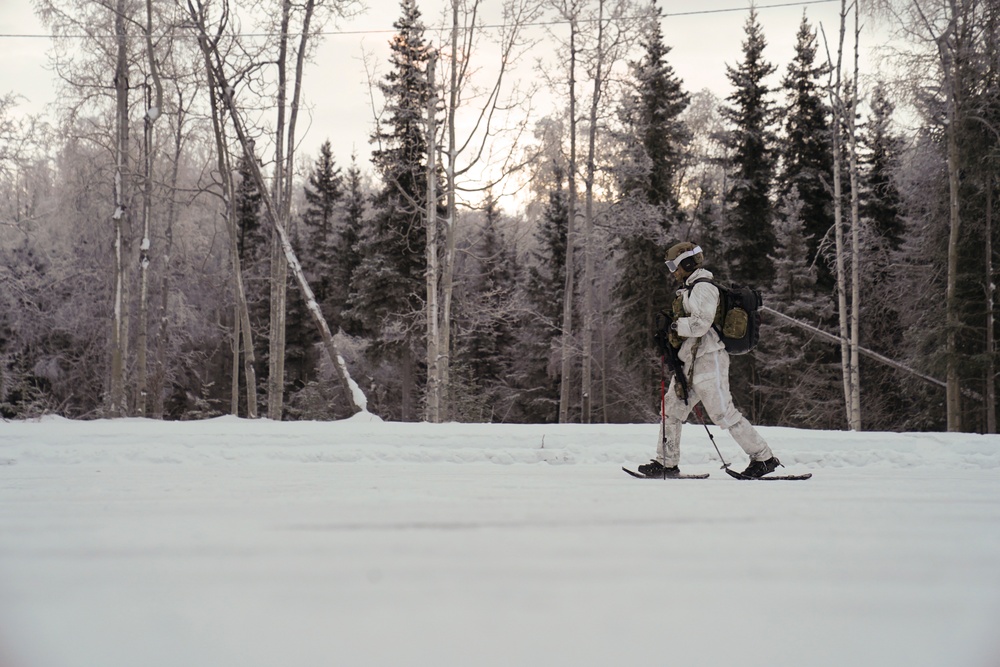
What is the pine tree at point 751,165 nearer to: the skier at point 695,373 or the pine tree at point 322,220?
the pine tree at point 322,220

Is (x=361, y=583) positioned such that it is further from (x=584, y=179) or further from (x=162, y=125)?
(x=162, y=125)

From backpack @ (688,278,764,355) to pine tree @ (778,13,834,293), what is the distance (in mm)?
23277

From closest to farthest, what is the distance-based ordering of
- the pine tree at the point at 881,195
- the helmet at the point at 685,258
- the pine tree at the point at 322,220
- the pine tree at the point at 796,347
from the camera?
the helmet at the point at 685,258
the pine tree at the point at 796,347
the pine tree at the point at 881,195
the pine tree at the point at 322,220

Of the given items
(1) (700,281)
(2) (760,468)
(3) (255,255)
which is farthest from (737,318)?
(3) (255,255)

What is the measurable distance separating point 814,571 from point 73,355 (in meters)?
34.5

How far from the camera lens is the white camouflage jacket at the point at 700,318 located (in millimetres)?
6082

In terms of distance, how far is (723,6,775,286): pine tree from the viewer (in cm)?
2864

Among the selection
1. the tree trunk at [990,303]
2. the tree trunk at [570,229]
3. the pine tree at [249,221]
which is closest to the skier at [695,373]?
the tree trunk at [990,303]

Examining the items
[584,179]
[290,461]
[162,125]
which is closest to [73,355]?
[162,125]

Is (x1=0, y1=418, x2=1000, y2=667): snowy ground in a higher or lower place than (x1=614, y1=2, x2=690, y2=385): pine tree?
lower

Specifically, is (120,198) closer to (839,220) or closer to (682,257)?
(682,257)

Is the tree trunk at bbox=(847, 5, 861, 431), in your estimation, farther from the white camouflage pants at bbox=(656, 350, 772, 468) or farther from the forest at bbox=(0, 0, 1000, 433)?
the white camouflage pants at bbox=(656, 350, 772, 468)

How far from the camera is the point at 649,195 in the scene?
26.9 meters

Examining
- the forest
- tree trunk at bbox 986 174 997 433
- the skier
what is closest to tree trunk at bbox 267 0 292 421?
the forest
